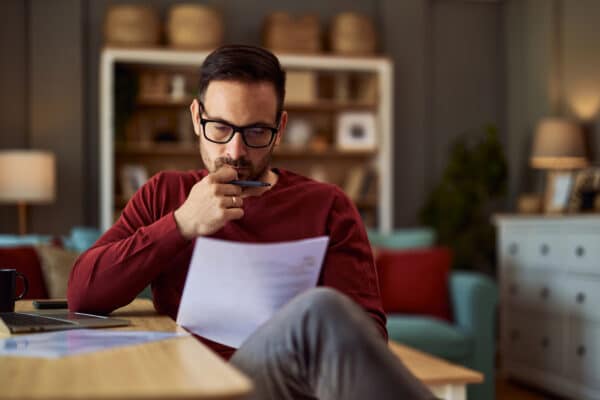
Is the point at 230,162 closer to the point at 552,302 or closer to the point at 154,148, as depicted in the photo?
the point at 552,302

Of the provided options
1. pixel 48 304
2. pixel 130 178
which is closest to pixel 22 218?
pixel 130 178

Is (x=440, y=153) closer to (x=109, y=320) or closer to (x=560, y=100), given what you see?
(x=560, y=100)

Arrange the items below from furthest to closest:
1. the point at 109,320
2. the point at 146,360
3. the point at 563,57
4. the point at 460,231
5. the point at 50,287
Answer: the point at 460,231, the point at 563,57, the point at 50,287, the point at 109,320, the point at 146,360

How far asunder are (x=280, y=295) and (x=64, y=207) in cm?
426

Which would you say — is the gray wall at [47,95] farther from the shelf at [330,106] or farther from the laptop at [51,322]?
the laptop at [51,322]

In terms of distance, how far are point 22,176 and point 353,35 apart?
2.32m

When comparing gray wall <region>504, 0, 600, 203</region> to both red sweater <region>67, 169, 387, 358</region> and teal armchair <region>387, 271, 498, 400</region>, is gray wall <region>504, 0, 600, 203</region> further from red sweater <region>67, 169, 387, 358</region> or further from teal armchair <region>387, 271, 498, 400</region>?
red sweater <region>67, 169, 387, 358</region>

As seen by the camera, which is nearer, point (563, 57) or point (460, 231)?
point (563, 57)

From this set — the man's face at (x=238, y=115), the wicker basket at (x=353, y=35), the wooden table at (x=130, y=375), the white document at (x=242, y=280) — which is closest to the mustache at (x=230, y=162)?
the man's face at (x=238, y=115)

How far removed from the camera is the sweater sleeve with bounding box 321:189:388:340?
4.99 feet

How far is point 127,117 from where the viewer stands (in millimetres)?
5230

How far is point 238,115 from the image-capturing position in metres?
1.54

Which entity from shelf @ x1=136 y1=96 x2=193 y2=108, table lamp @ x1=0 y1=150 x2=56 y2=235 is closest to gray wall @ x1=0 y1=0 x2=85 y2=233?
shelf @ x1=136 y1=96 x2=193 y2=108

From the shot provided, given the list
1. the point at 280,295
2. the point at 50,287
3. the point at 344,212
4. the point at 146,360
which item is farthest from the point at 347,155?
the point at 146,360
